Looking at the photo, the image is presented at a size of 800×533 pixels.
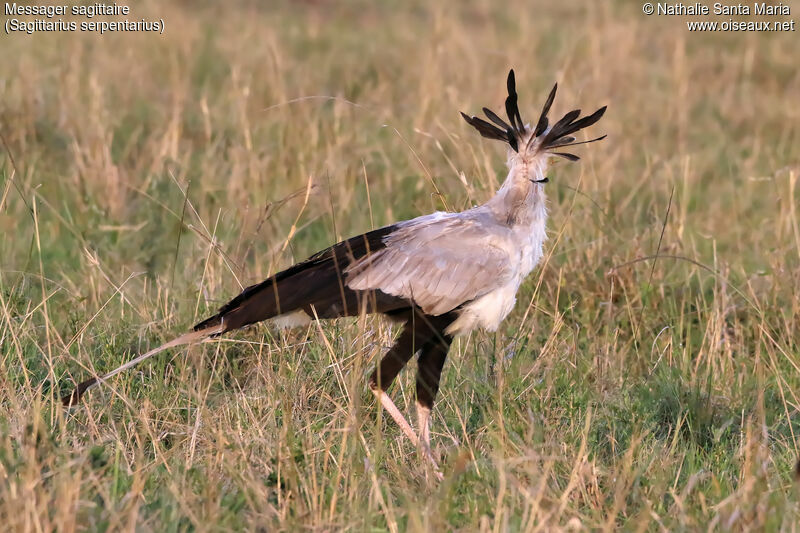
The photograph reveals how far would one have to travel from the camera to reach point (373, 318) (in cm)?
388

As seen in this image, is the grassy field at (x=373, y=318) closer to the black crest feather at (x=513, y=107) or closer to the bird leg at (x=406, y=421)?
the bird leg at (x=406, y=421)

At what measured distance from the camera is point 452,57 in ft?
24.8

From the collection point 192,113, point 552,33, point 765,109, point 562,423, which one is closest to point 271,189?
point 192,113

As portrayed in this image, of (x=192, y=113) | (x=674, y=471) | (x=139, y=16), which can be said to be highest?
(x=139, y=16)

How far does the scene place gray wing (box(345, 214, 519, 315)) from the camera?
3422mm

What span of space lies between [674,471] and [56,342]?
7.05 feet

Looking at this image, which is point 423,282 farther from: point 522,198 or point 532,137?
point 532,137

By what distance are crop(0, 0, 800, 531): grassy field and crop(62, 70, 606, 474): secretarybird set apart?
0.66 ft

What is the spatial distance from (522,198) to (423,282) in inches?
17.6

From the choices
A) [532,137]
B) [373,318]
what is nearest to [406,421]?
[373,318]

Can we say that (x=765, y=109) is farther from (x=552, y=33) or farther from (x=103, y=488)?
(x=103, y=488)

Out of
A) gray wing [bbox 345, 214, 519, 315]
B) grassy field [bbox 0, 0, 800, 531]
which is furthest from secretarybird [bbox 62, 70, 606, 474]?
grassy field [bbox 0, 0, 800, 531]

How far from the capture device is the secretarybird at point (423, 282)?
3.40 meters

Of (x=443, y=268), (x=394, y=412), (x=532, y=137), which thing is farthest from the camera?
(x=532, y=137)
